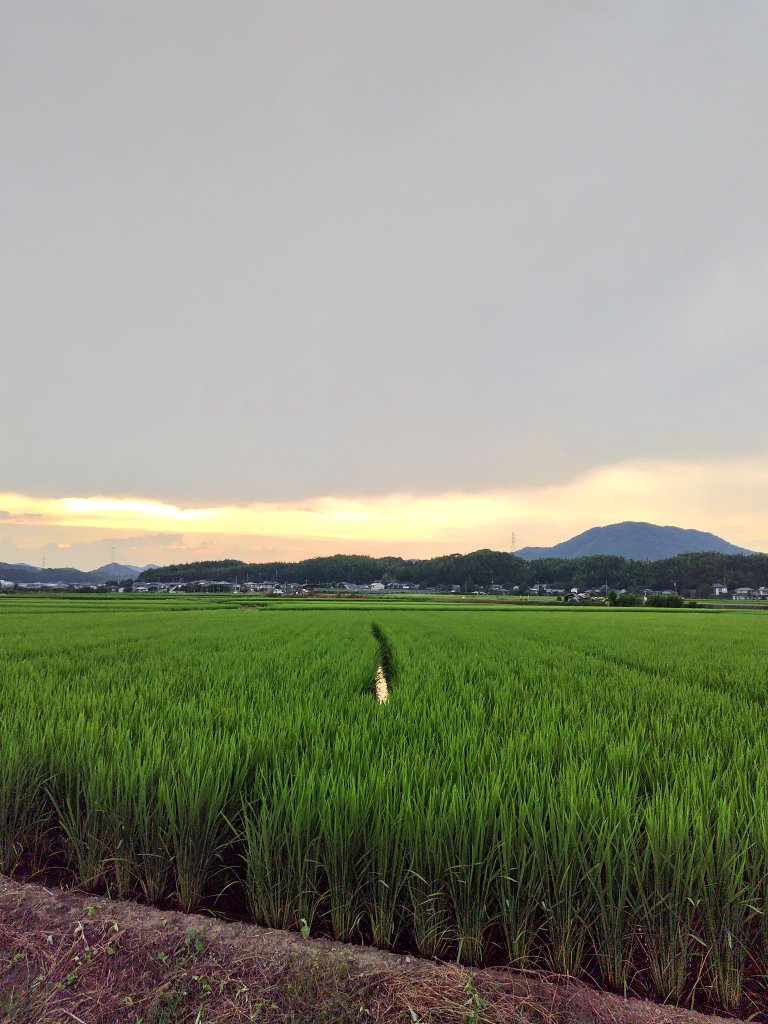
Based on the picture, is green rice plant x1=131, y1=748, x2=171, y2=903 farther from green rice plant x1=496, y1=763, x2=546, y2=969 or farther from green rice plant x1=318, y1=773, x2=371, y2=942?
green rice plant x1=496, y1=763, x2=546, y2=969

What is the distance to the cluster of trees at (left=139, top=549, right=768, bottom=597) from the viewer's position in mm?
111875

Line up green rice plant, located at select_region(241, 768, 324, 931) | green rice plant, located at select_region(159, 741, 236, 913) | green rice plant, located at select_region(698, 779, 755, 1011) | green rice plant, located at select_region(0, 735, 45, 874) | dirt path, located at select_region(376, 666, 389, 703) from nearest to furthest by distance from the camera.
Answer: green rice plant, located at select_region(698, 779, 755, 1011), green rice plant, located at select_region(241, 768, 324, 931), green rice plant, located at select_region(159, 741, 236, 913), green rice plant, located at select_region(0, 735, 45, 874), dirt path, located at select_region(376, 666, 389, 703)

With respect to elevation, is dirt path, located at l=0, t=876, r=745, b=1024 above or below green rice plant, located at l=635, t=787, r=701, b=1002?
below

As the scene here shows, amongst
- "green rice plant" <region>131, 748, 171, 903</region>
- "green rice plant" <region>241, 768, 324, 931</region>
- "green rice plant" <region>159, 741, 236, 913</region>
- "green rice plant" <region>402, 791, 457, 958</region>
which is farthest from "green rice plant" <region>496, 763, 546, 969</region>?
"green rice plant" <region>131, 748, 171, 903</region>

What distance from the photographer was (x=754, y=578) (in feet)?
353

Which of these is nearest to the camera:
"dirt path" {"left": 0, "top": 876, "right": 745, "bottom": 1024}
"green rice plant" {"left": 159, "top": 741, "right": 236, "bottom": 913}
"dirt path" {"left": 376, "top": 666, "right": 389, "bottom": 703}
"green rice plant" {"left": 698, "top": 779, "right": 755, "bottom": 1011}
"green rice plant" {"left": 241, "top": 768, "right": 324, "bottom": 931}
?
"dirt path" {"left": 0, "top": 876, "right": 745, "bottom": 1024}

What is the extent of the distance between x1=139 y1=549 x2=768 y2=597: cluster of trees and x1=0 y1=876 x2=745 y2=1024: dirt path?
11933 centimetres

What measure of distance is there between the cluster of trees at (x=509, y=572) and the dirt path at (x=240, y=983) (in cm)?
11933

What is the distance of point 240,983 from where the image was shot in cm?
190

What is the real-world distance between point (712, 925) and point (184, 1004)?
2.17 m

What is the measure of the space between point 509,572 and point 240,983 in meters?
126

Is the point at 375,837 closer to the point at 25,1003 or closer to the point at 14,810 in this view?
the point at 25,1003

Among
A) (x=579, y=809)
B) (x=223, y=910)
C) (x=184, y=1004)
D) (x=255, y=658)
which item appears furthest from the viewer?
(x=255, y=658)

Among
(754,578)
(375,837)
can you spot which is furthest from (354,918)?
(754,578)
